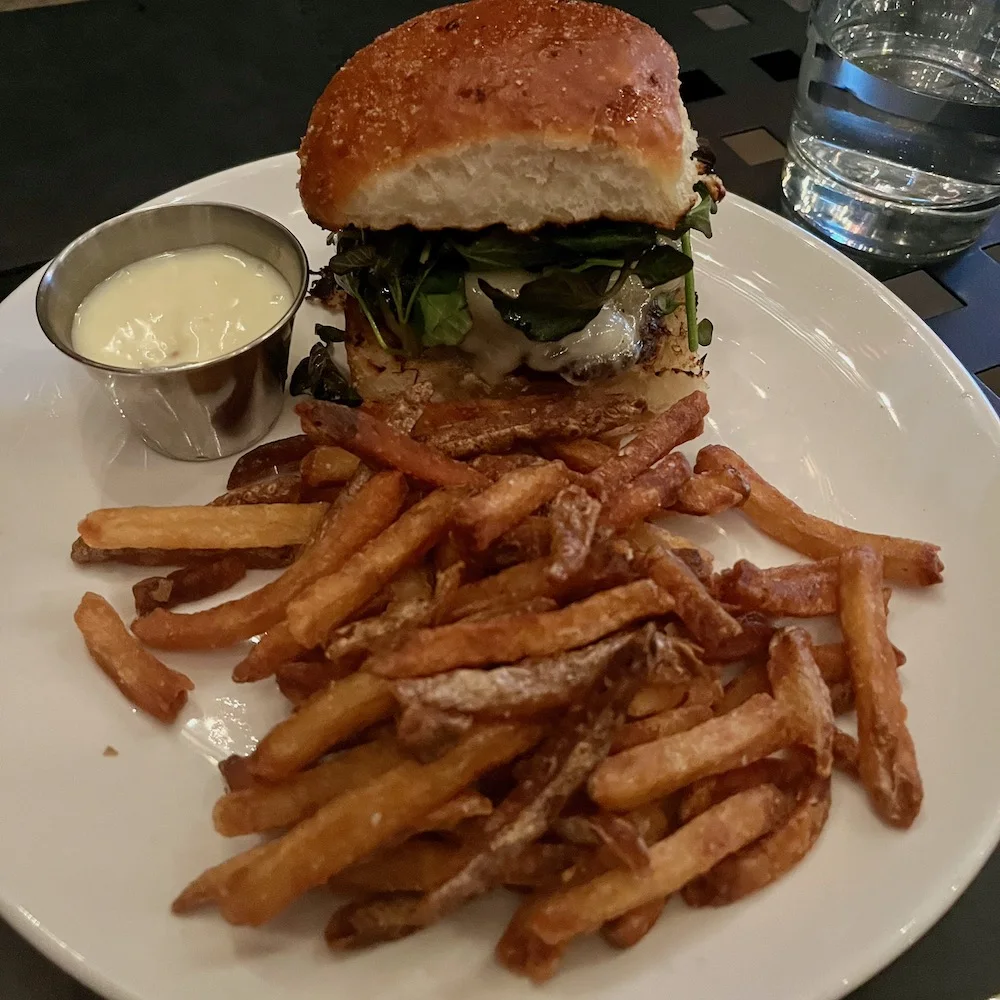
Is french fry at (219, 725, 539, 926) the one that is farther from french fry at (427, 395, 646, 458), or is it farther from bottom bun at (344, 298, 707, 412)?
bottom bun at (344, 298, 707, 412)

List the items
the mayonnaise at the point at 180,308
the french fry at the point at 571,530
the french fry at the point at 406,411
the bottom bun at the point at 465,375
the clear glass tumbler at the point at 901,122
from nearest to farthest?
the french fry at the point at 571,530 → the french fry at the point at 406,411 → the mayonnaise at the point at 180,308 → the bottom bun at the point at 465,375 → the clear glass tumbler at the point at 901,122

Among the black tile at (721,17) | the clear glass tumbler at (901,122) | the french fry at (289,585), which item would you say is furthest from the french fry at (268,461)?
the black tile at (721,17)

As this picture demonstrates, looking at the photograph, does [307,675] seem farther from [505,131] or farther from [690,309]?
[690,309]

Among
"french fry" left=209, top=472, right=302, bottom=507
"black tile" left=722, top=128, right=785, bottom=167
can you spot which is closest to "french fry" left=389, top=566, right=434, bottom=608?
"french fry" left=209, top=472, right=302, bottom=507

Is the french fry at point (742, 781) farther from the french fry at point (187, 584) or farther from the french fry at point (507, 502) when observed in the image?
the french fry at point (187, 584)

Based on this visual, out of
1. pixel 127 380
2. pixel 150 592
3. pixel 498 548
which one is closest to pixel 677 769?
pixel 498 548
